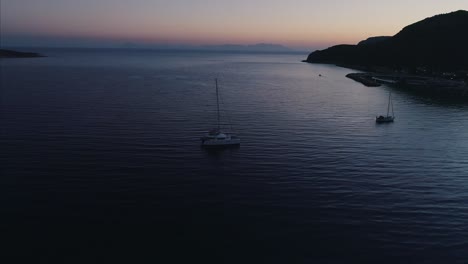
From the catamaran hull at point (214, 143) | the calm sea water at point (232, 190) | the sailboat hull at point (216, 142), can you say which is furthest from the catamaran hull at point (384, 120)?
the catamaran hull at point (214, 143)

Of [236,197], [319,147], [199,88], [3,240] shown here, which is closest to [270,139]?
[319,147]

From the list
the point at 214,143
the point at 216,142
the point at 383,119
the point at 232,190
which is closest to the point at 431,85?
the point at 383,119

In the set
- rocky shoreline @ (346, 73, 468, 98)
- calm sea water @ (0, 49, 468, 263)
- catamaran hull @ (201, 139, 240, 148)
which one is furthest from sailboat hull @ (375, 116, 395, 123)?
rocky shoreline @ (346, 73, 468, 98)

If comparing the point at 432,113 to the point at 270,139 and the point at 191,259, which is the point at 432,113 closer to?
the point at 270,139

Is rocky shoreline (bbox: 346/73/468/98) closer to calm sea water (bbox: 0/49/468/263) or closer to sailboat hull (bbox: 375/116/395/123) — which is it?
sailboat hull (bbox: 375/116/395/123)

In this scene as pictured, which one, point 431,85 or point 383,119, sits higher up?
point 431,85

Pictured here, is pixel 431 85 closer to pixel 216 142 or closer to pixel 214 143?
pixel 216 142

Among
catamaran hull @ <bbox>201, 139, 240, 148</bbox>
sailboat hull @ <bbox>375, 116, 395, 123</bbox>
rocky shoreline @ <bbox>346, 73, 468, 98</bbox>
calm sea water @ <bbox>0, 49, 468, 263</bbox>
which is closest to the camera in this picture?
calm sea water @ <bbox>0, 49, 468, 263</bbox>

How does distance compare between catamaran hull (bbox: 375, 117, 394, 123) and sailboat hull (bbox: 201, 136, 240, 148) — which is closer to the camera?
sailboat hull (bbox: 201, 136, 240, 148)
